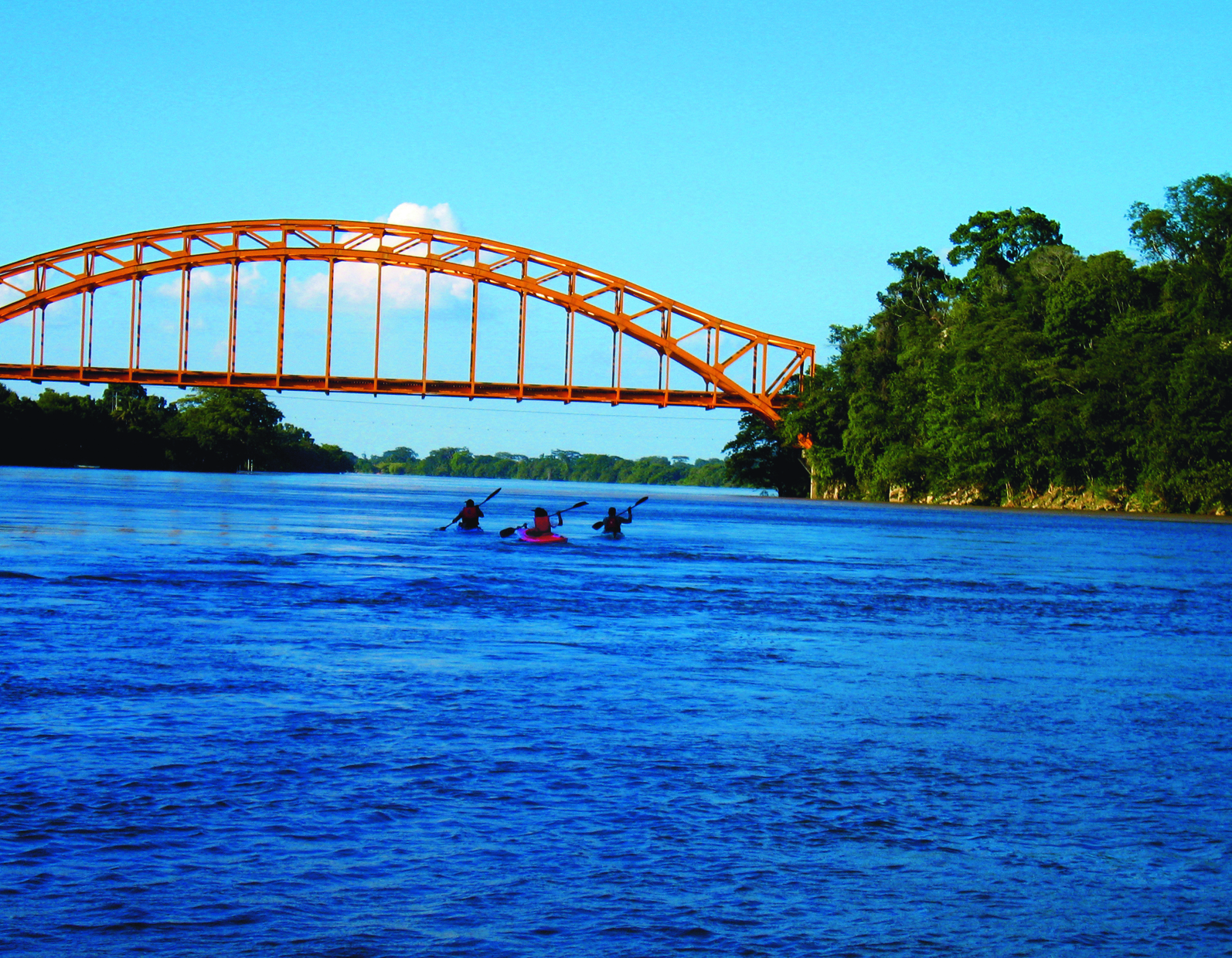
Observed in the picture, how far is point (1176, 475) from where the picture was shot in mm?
68875

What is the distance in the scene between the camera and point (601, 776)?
322 inches

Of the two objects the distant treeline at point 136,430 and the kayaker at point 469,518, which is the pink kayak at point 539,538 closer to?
the kayaker at point 469,518

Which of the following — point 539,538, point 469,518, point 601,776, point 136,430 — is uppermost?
point 136,430

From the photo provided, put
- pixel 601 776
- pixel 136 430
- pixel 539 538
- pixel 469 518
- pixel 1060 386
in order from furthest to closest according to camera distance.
→ pixel 136 430
pixel 1060 386
pixel 469 518
pixel 539 538
pixel 601 776

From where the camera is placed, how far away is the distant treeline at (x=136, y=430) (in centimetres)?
13788

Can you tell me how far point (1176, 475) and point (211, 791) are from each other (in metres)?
68.2

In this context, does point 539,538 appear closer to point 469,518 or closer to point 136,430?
point 469,518

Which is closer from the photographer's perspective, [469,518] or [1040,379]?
[469,518]

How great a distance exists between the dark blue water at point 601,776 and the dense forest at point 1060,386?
52.9 metres

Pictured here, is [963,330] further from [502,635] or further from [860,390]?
[502,635]

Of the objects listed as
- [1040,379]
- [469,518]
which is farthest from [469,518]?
[1040,379]

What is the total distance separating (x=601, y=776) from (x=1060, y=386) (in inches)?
2856

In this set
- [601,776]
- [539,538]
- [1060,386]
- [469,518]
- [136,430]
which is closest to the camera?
[601,776]

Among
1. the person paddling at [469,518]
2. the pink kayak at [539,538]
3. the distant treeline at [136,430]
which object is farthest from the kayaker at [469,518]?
the distant treeline at [136,430]
